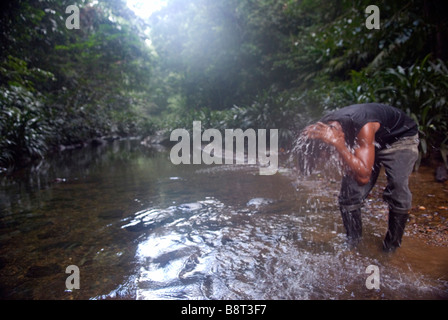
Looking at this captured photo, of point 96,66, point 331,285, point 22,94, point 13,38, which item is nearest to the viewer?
point 331,285

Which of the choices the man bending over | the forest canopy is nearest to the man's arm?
the man bending over

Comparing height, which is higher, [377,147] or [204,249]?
[377,147]

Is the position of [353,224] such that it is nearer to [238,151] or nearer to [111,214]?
[111,214]

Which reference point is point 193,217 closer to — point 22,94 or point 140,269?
point 140,269

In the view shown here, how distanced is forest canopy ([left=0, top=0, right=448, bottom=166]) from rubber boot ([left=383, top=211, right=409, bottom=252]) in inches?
114

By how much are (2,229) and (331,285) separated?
11.1ft

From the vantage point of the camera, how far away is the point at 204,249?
239 cm

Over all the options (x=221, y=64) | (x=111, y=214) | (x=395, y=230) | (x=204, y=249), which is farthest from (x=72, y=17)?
(x=395, y=230)

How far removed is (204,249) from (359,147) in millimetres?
1502

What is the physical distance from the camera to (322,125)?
6.84ft

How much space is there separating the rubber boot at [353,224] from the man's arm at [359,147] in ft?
1.06

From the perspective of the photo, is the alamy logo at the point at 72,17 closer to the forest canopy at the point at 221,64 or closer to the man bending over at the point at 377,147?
the forest canopy at the point at 221,64

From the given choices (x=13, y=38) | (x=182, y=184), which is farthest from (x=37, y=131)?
(x=182, y=184)

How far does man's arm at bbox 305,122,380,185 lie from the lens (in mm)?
1858
